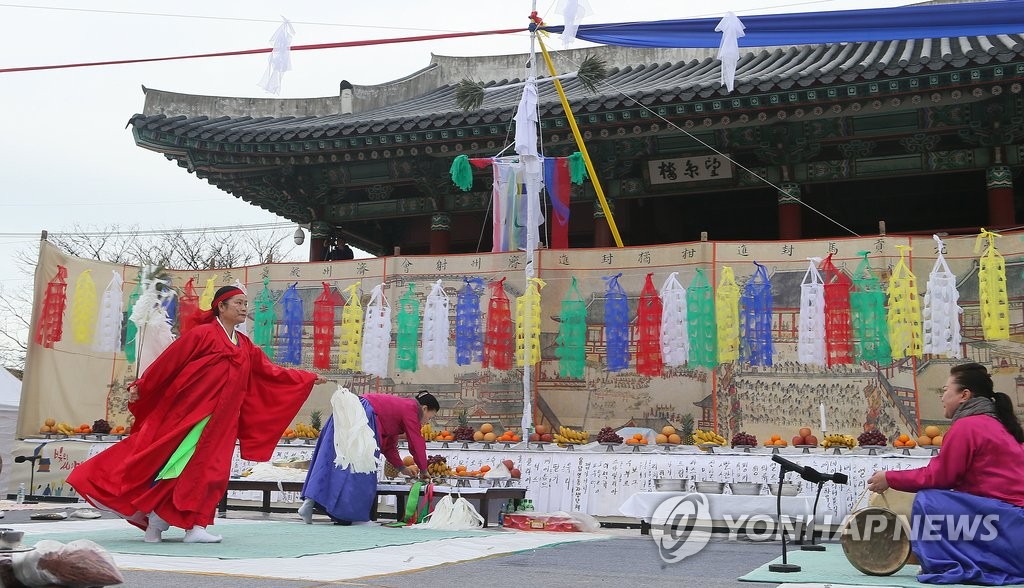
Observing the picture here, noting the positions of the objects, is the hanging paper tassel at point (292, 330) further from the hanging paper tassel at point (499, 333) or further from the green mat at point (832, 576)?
the green mat at point (832, 576)

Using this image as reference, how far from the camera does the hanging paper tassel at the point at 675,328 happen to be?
960 centimetres

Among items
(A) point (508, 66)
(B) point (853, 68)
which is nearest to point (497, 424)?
(B) point (853, 68)

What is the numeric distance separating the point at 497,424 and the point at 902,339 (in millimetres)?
4093

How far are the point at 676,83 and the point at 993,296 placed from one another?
4.89 meters

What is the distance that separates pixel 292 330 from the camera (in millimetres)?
11148

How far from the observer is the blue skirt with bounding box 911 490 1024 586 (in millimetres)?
4367

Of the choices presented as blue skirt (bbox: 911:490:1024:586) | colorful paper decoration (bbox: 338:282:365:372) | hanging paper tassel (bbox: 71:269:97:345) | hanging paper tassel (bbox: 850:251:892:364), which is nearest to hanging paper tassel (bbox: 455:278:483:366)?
colorful paper decoration (bbox: 338:282:365:372)

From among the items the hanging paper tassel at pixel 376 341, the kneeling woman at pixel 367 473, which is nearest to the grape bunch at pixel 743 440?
the kneeling woman at pixel 367 473

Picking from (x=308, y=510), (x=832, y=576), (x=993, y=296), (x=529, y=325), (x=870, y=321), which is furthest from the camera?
(x=529, y=325)

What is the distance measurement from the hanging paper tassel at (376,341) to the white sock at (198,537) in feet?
16.5

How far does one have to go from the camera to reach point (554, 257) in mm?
10367

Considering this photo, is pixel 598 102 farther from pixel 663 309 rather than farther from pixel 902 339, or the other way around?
pixel 902 339

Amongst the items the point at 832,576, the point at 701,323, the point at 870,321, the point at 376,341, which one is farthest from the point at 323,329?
the point at 832,576

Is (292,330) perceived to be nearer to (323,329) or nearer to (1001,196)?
(323,329)
